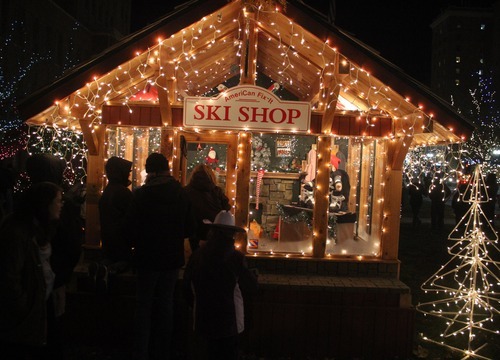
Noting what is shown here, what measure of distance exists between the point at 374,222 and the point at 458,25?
10319 centimetres

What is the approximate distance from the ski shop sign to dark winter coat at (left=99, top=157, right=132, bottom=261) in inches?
48.4

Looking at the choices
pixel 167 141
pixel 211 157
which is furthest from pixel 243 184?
pixel 211 157

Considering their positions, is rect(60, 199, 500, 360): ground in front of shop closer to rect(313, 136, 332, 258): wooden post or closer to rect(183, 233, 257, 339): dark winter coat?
rect(313, 136, 332, 258): wooden post

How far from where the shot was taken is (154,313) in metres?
5.04

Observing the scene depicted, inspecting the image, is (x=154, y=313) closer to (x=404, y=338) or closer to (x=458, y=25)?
(x=404, y=338)

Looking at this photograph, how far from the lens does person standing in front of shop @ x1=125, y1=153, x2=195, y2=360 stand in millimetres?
4855

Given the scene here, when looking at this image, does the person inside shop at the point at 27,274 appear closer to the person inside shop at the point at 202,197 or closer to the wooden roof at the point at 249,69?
the person inside shop at the point at 202,197

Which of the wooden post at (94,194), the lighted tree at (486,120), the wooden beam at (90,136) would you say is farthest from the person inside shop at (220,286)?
the lighted tree at (486,120)

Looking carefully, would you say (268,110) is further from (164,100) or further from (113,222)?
(113,222)

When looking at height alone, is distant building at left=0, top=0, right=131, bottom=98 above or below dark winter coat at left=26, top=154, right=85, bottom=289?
above

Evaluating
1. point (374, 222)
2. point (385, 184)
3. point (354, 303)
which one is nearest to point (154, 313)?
→ point (354, 303)

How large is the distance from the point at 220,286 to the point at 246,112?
3048 mm

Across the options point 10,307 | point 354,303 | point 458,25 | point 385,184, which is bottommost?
point 354,303

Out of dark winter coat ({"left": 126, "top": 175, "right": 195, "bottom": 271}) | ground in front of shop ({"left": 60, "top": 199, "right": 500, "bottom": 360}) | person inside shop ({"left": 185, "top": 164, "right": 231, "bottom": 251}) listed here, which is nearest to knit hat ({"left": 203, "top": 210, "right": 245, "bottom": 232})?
dark winter coat ({"left": 126, "top": 175, "right": 195, "bottom": 271})
